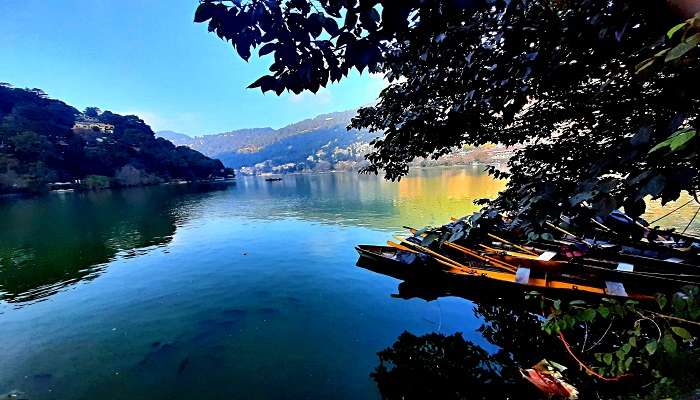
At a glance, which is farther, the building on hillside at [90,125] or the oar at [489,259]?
the building on hillside at [90,125]

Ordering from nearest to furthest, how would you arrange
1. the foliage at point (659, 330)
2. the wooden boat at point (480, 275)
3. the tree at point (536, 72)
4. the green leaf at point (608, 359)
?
1. the tree at point (536, 72)
2. the foliage at point (659, 330)
3. the green leaf at point (608, 359)
4. the wooden boat at point (480, 275)

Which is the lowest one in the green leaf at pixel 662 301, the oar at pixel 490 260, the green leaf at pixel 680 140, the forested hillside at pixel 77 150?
the oar at pixel 490 260

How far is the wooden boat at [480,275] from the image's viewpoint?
9.77 m

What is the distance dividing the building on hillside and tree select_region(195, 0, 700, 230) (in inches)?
6847

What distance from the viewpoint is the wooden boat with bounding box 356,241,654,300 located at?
9.77 m

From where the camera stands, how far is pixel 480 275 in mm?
11828

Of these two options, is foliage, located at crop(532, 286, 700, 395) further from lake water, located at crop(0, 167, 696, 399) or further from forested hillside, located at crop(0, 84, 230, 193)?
forested hillside, located at crop(0, 84, 230, 193)

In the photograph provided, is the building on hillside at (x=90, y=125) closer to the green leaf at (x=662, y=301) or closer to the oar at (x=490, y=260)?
the oar at (x=490, y=260)

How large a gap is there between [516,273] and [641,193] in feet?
33.5

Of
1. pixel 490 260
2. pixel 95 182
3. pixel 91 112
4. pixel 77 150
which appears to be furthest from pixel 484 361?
pixel 91 112

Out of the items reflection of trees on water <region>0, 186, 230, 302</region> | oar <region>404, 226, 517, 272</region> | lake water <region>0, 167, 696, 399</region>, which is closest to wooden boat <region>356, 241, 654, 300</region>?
oar <region>404, 226, 517, 272</region>

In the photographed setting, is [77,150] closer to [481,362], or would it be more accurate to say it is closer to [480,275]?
[480,275]

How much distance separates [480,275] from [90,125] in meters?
184

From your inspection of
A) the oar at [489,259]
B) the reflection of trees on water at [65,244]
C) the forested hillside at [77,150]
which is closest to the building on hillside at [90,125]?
the forested hillside at [77,150]
